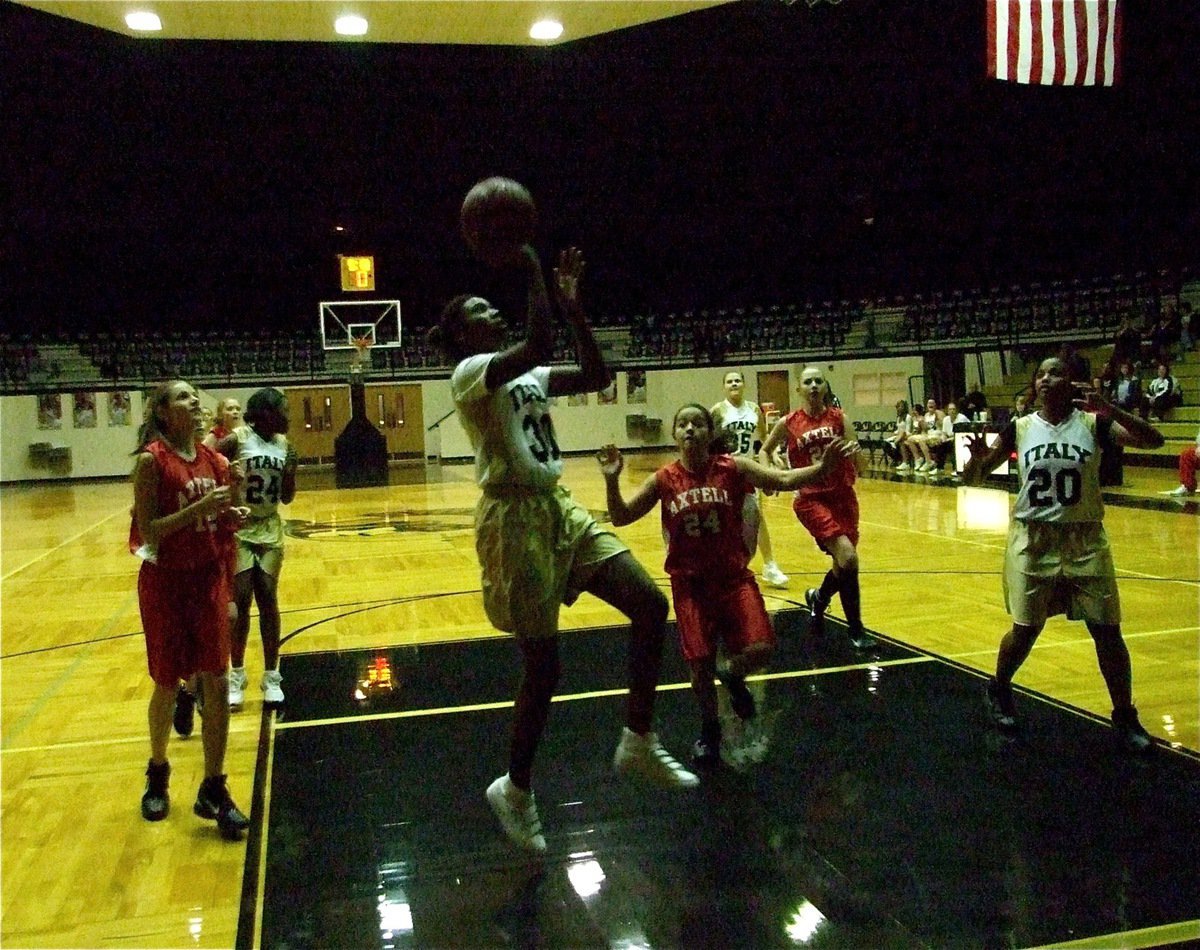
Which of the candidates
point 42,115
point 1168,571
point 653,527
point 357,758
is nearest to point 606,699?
point 357,758

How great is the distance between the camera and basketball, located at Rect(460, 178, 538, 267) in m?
2.78

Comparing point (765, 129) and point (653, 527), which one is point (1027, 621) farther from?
point (765, 129)

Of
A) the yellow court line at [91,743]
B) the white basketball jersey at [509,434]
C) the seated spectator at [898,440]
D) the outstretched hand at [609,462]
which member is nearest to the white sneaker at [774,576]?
the yellow court line at [91,743]

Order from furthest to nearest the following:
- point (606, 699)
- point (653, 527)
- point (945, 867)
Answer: point (653, 527)
point (606, 699)
point (945, 867)

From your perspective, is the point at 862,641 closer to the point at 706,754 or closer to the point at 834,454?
the point at 706,754

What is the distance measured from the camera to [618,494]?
3660mm

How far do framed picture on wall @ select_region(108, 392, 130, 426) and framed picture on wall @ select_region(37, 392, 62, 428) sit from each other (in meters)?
1.11

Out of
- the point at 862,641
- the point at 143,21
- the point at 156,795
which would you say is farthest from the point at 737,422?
the point at 143,21

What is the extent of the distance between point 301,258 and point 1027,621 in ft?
83.6

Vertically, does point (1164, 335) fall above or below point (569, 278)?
above

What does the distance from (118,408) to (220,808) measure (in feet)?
80.4

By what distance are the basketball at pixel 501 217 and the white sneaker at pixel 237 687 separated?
3.19m

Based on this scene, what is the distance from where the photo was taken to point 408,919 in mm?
2865

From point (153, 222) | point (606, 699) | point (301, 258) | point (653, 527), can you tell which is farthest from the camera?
point (301, 258)
